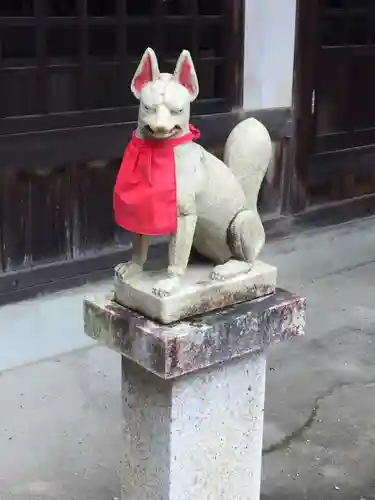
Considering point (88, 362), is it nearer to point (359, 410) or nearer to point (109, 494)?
point (109, 494)

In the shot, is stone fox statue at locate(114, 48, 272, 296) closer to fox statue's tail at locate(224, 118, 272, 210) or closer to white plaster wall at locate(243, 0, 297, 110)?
fox statue's tail at locate(224, 118, 272, 210)

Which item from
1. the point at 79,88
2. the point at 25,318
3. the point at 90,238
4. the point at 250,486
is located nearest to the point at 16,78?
the point at 79,88

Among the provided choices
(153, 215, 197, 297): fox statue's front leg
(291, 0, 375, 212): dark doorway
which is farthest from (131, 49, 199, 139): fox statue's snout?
(291, 0, 375, 212): dark doorway

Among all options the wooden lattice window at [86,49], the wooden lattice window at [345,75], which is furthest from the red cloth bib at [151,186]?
the wooden lattice window at [345,75]

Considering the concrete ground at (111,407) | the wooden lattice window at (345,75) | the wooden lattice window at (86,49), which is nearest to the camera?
the concrete ground at (111,407)

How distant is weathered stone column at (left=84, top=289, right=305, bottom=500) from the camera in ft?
6.86

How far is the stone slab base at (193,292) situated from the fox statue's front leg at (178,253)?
0.8 inches

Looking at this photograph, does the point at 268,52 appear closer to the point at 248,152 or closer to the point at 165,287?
the point at 248,152

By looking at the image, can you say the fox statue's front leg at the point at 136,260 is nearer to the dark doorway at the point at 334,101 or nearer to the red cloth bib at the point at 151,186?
the red cloth bib at the point at 151,186

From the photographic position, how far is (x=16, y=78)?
12.4 feet

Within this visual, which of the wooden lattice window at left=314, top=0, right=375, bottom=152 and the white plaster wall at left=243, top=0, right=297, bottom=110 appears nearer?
the white plaster wall at left=243, top=0, right=297, bottom=110

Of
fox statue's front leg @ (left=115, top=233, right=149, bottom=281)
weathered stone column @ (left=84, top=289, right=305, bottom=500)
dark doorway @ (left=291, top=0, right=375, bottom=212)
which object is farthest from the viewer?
dark doorway @ (left=291, top=0, right=375, bottom=212)

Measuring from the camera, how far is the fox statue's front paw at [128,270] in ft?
7.22

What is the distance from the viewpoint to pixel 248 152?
229 cm
